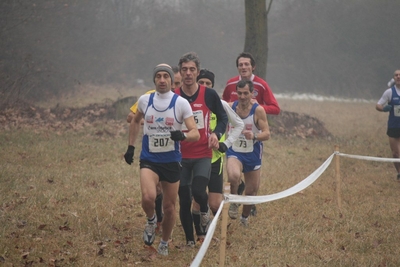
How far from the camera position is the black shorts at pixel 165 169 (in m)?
6.54

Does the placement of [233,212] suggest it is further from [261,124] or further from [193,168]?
[193,168]

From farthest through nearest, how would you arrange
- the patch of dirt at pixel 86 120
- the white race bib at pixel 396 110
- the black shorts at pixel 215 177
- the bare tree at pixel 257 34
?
the bare tree at pixel 257 34 → the patch of dirt at pixel 86 120 → the white race bib at pixel 396 110 → the black shorts at pixel 215 177

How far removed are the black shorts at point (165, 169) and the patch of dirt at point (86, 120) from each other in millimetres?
10739

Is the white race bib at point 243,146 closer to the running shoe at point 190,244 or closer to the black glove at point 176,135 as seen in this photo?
the running shoe at point 190,244

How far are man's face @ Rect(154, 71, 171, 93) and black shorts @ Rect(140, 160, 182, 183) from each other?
80cm

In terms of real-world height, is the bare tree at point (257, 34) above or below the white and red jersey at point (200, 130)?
above

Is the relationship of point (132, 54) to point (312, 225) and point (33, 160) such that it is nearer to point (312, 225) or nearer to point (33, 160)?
point (33, 160)

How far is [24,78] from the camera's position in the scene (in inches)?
833

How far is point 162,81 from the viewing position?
6.48m

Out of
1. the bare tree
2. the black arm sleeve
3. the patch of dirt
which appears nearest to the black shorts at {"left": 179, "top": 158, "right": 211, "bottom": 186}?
the black arm sleeve

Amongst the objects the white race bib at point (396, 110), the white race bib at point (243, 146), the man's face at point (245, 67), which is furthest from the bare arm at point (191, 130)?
the white race bib at point (396, 110)

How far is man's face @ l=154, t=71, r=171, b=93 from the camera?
648cm

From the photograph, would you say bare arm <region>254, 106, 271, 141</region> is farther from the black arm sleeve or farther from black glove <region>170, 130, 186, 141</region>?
black glove <region>170, 130, 186, 141</region>

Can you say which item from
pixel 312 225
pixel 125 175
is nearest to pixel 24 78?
pixel 125 175
